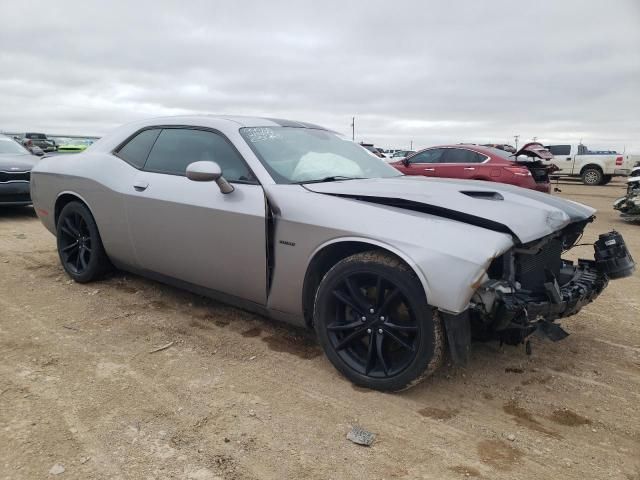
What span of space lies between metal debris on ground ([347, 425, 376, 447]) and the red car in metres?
7.91

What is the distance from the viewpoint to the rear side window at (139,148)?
156 inches

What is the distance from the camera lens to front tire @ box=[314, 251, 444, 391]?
8.07ft

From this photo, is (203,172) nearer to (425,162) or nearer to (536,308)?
(536,308)

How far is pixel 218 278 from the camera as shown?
336 cm

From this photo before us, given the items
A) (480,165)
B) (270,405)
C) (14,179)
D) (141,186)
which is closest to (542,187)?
(480,165)

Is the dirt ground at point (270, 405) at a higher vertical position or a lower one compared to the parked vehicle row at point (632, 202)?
lower

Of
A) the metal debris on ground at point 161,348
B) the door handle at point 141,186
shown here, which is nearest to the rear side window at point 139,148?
the door handle at point 141,186

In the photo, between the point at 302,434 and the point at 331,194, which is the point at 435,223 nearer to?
the point at 331,194

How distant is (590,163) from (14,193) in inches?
767

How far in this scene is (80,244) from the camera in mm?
4547

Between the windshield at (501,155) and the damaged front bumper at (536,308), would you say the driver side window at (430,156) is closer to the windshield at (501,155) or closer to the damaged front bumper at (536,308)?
the windshield at (501,155)

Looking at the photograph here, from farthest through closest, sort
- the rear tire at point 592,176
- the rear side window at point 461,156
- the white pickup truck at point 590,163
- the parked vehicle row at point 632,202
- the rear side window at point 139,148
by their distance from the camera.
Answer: the rear tire at point 592,176 < the white pickup truck at point 590,163 < the rear side window at point 461,156 < the parked vehicle row at point 632,202 < the rear side window at point 139,148

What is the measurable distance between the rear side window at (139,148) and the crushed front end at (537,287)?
2.81 metres

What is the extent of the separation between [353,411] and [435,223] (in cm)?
105
